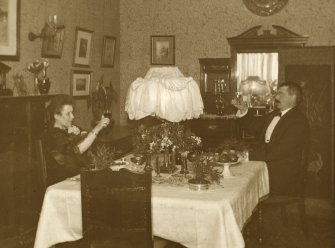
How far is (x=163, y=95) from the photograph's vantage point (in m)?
3.58

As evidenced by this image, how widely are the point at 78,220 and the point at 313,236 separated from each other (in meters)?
2.57

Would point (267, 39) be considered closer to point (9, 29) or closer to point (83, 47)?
point (83, 47)

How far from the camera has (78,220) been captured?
127 inches

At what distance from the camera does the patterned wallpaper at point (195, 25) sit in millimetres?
7133

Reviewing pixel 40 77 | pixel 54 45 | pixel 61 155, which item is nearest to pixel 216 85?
pixel 54 45

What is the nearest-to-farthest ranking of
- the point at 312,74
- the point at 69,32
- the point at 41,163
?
the point at 41,163, the point at 69,32, the point at 312,74

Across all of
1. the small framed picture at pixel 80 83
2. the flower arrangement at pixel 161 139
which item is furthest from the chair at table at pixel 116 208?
the small framed picture at pixel 80 83

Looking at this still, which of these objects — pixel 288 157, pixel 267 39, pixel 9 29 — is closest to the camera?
pixel 288 157

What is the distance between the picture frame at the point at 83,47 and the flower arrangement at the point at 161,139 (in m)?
3.08

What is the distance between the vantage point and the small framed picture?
6.41 metres

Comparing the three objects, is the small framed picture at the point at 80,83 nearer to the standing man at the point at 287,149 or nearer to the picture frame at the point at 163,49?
the picture frame at the point at 163,49

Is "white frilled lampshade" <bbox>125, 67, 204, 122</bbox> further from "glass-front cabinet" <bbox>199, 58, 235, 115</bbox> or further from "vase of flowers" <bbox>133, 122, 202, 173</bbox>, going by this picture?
"glass-front cabinet" <bbox>199, 58, 235, 115</bbox>

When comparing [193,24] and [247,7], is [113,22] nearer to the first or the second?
[193,24]

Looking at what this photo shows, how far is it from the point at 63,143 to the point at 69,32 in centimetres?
268
